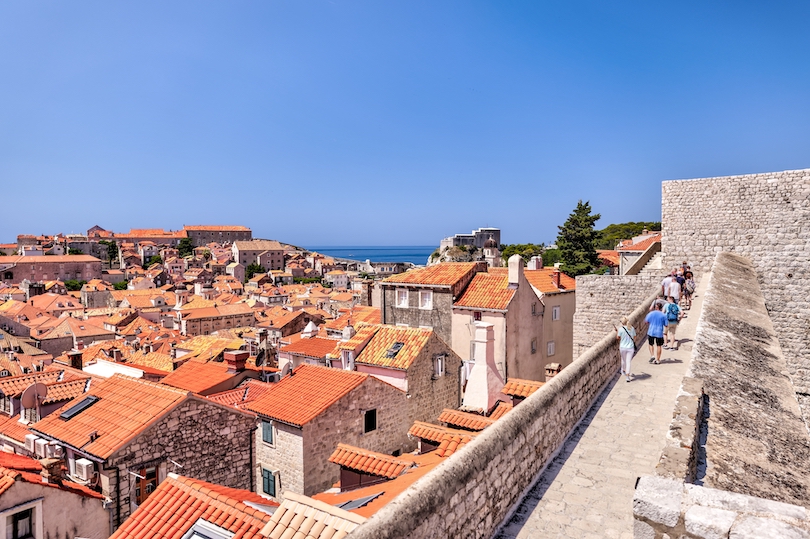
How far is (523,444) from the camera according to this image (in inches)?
208

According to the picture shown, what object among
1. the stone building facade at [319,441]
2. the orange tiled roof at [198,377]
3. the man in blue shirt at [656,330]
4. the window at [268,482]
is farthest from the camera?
the orange tiled roof at [198,377]

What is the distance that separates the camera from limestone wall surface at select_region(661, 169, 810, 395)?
13.1 metres

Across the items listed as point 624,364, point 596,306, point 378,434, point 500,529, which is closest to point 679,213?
point 596,306

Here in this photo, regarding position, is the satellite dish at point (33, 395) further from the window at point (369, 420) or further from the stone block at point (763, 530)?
the stone block at point (763, 530)

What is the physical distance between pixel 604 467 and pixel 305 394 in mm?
9314

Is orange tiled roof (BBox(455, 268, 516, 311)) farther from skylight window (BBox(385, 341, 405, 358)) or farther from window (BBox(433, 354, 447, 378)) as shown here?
skylight window (BBox(385, 341, 405, 358))

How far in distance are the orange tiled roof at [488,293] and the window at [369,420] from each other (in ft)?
28.2

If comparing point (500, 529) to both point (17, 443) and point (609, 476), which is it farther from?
point (17, 443)

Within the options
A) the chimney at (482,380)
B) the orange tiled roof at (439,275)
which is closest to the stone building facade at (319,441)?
the chimney at (482,380)

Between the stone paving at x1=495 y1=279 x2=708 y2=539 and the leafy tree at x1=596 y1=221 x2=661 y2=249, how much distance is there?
76.3 meters

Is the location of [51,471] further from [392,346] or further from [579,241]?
[579,241]

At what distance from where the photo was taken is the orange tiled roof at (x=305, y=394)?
12672mm

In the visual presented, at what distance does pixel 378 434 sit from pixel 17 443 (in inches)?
398

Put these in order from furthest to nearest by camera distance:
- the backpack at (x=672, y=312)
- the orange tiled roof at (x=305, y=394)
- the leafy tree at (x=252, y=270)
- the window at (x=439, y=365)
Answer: the leafy tree at (x=252, y=270), the window at (x=439, y=365), the orange tiled roof at (x=305, y=394), the backpack at (x=672, y=312)
